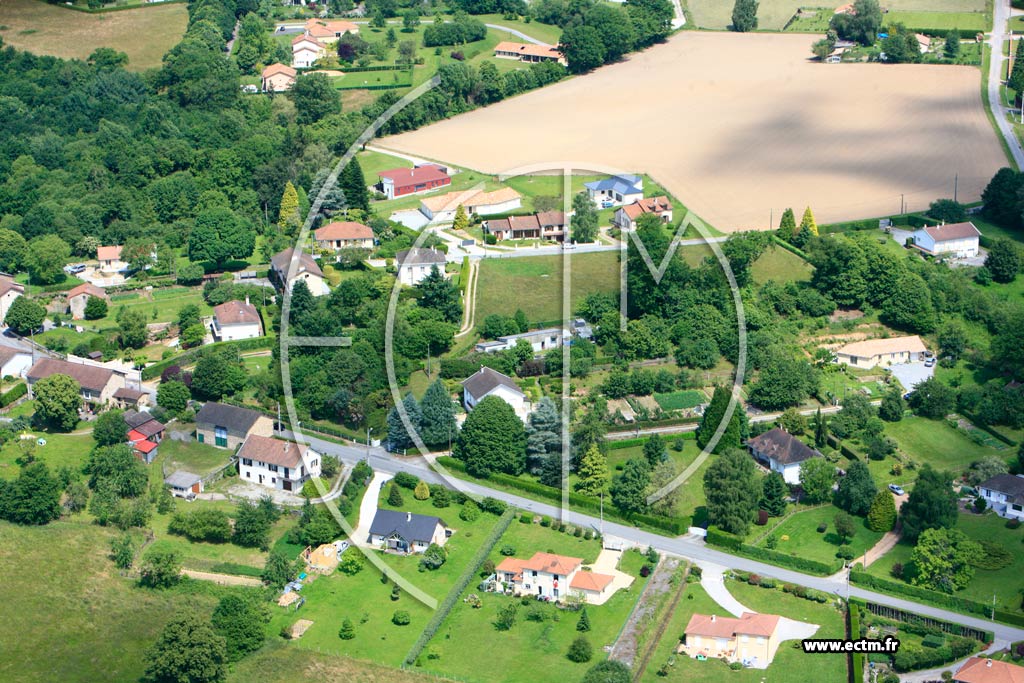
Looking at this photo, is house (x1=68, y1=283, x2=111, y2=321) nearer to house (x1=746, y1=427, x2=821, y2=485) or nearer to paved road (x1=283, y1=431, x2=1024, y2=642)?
paved road (x1=283, y1=431, x2=1024, y2=642)

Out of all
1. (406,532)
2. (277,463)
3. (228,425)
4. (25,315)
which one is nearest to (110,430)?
(228,425)

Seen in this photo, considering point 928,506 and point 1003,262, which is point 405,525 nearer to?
point 928,506

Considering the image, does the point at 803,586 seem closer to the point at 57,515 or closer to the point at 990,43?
the point at 57,515

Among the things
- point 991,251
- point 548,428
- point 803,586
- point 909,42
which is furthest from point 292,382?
point 909,42

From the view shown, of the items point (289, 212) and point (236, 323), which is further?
point (289, 212)

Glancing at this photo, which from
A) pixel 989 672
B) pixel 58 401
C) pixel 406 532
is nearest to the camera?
pixel 989 672

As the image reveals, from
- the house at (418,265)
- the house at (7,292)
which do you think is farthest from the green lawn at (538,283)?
the house at (7,292)
